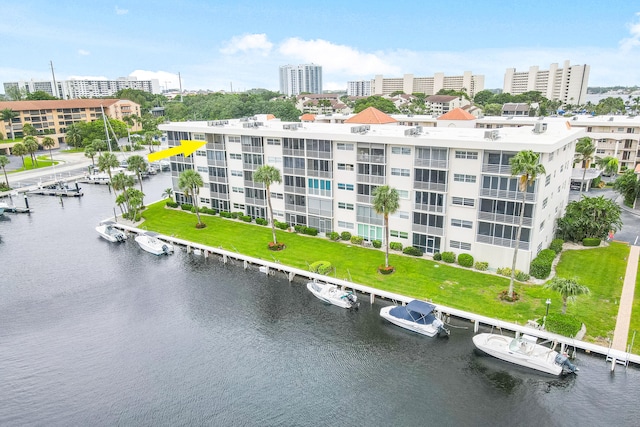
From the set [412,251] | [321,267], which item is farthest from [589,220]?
[321,267]

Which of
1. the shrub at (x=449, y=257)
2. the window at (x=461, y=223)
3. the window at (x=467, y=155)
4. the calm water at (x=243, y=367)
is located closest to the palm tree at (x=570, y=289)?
the calm water at (x=243, y=367)

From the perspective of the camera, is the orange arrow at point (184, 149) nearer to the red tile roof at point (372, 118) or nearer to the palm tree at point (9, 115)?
the red tile roof at point (372, 118)

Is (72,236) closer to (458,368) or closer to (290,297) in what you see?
A: (290,297)

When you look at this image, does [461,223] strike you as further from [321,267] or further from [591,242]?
[591,242]

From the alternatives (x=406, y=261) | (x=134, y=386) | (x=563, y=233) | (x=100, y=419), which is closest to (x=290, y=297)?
(x=406, y=261)

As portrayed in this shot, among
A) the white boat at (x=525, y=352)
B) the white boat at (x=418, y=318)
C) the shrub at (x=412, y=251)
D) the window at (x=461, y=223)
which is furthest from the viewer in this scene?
the shrub at (x=412, y=251)

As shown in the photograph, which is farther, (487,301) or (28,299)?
(28,299)

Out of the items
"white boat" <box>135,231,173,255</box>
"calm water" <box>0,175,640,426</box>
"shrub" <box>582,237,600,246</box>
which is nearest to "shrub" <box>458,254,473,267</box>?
"calm water" <box>0,175,640,426</box>
